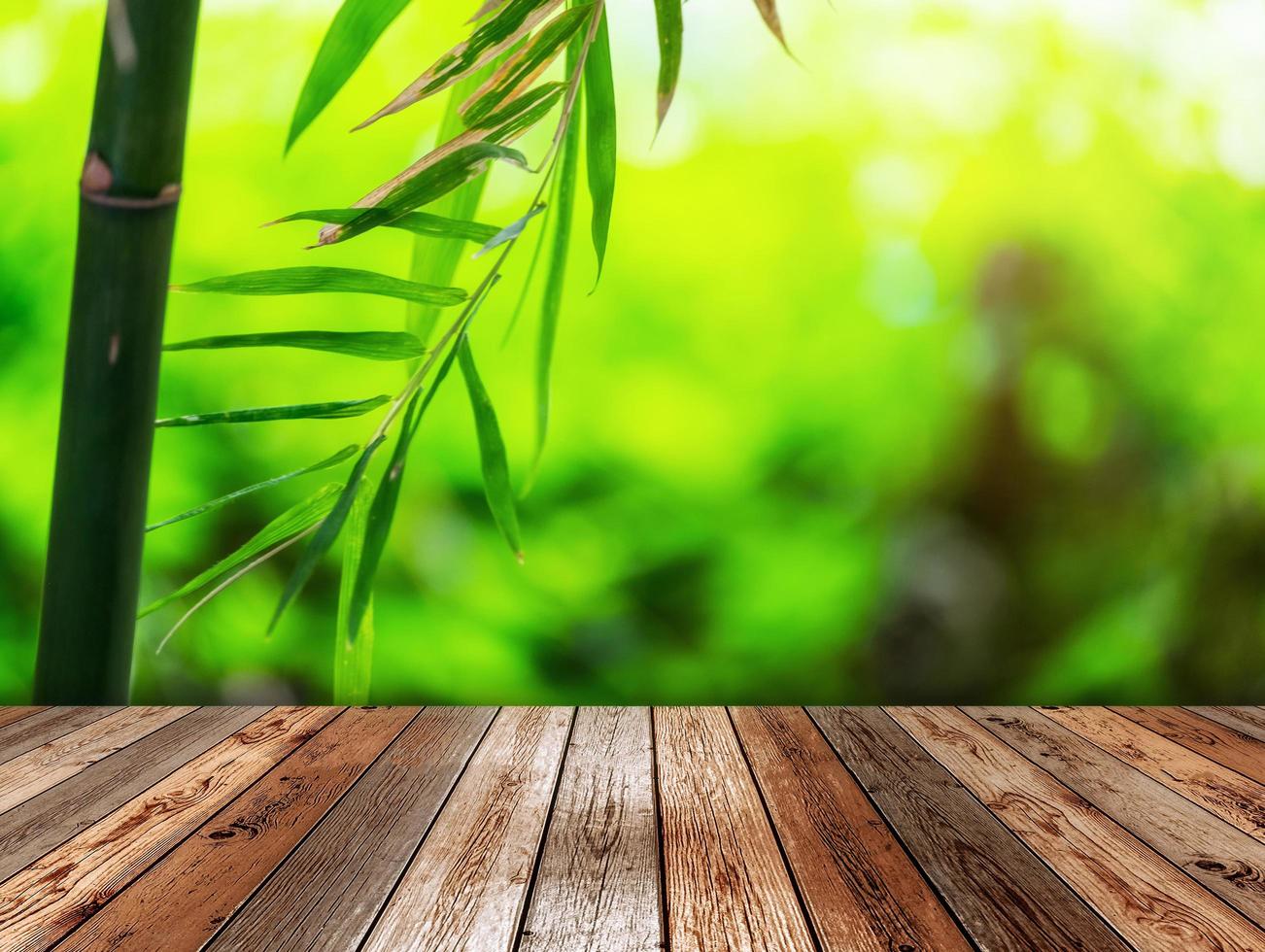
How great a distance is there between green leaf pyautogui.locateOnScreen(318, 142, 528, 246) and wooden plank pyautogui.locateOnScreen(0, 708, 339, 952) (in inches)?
27.9

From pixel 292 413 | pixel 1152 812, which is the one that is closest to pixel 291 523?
pixel 292 413

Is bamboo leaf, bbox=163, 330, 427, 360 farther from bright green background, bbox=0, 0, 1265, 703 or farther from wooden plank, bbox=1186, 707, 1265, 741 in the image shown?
wooden plank, bbox=1186, 707, 1265, 741

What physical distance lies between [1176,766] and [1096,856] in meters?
0.49

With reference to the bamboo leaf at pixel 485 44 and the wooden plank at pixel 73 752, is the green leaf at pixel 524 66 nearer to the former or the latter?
the bamboo leaf at pixel 485 44

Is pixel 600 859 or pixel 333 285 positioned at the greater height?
pixel 333 285

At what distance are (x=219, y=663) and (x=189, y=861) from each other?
0.78 metres

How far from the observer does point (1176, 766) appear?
1.65 meters

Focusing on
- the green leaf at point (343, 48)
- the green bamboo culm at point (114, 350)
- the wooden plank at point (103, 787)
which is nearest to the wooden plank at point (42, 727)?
the wooden plank at point (103, 787)

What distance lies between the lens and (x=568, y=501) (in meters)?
1.95

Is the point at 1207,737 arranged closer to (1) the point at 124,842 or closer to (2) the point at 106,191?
(1) the point at 124,842

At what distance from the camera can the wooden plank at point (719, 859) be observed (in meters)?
1.03

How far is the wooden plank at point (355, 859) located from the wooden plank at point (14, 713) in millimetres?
666

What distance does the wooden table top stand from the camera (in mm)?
1058

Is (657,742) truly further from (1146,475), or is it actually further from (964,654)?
(1146,475)
